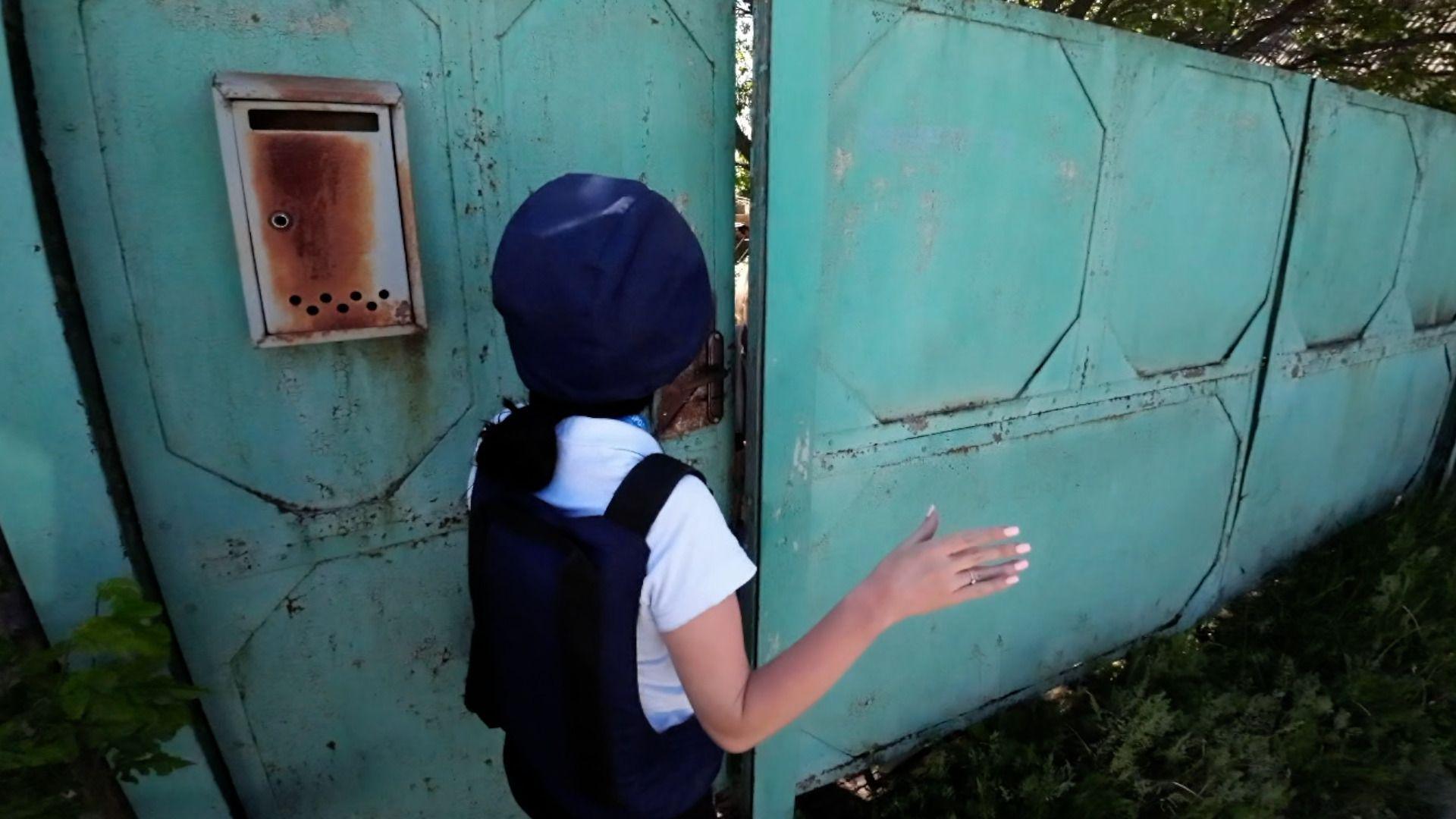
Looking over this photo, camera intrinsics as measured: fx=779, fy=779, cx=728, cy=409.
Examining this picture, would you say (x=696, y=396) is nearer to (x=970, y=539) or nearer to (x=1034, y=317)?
(x=970, y=539)

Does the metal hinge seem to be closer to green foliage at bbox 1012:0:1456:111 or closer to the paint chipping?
the paint chipping

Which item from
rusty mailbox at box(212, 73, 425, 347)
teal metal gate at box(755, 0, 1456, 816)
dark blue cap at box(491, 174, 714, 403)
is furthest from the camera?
teal metal gate at box(755, 0, 1456, 816)

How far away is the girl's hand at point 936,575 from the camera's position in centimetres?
100

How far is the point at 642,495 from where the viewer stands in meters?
0.94

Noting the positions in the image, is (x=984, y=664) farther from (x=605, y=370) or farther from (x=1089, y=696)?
(x=605, y=370)

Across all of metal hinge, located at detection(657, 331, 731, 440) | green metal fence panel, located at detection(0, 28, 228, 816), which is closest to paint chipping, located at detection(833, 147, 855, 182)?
metal hinge, located at detection(657, 331, 731, 440)

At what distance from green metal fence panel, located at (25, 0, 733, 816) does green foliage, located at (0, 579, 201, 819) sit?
0.85 ft

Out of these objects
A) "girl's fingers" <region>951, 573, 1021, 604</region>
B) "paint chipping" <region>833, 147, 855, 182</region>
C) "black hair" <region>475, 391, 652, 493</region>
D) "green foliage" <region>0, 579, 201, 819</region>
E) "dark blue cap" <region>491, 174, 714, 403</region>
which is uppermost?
"paint chipping" <region>833, 147, 855, 182</region>

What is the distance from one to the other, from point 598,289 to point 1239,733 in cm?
263

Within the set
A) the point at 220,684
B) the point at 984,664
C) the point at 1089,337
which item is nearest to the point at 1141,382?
the point at 1089,337

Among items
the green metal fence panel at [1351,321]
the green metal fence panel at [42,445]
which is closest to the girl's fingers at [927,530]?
the green metal fence panel at [42,445]

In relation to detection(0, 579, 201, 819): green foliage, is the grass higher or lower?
lower

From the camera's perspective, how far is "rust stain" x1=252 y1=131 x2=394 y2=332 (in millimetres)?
1145

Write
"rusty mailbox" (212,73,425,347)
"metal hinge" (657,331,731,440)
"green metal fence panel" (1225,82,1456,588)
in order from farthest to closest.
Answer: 1. "green metal fence panel" (1225,82,1456,588)
2. "metal hinge" (657,331,731,440)
3. "rusty mailbox" (212,73,425,347)
